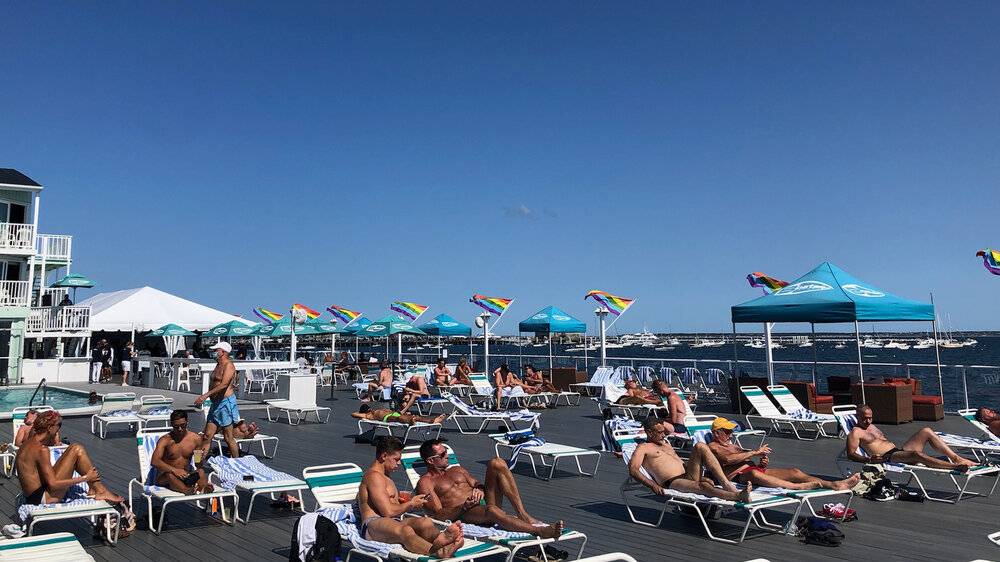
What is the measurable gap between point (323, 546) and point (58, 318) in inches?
973

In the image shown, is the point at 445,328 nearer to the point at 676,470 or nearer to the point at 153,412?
the point at 153,412

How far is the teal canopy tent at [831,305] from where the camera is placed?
1154cm

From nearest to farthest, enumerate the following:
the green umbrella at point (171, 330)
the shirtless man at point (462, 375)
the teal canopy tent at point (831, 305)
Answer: the teal canopy tent at point (831, 305), the shirtless man at point (462, 375), the green umbrella at point (171, 330)

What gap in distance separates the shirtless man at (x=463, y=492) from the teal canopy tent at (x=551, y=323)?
46.6 ft

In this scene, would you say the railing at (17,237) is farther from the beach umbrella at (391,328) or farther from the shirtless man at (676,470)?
the shirtless man at (676,470)

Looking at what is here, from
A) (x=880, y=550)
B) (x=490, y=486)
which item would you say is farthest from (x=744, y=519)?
(x=490, y=486)

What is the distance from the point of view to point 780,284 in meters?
16.8

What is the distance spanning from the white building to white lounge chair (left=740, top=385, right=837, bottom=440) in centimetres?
2079

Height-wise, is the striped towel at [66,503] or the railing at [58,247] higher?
the railing at [58,247]

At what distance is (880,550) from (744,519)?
1106 millimetres

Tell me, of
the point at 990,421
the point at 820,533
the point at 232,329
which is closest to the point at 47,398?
the point at 232,329

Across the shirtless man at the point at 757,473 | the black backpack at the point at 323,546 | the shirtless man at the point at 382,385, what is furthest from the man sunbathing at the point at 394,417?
the black backpack at the point at 323,546

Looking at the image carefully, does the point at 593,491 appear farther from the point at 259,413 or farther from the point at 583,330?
the point at 583,330

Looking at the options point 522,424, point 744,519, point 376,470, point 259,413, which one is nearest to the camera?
point 376,470
